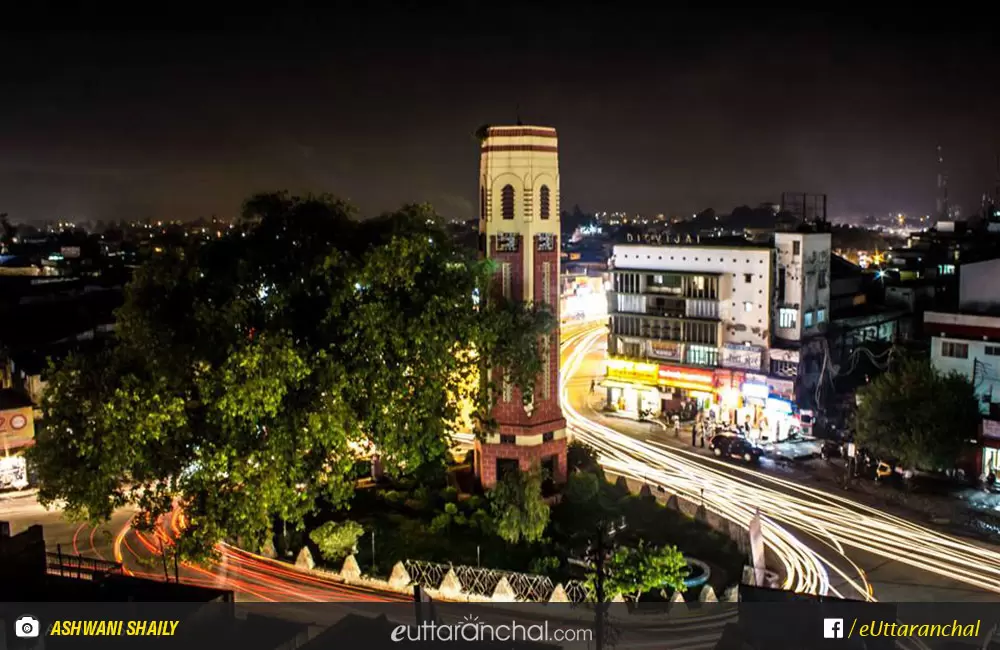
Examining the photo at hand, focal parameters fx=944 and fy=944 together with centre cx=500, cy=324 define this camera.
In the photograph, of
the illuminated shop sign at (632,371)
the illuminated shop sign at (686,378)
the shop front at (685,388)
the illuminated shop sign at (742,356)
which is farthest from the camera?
the illuminated shop sign at (632,371)

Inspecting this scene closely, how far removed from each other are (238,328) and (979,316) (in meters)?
30.8

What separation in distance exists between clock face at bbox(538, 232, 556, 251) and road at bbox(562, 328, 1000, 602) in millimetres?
11211

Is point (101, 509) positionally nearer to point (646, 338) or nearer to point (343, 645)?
point (343, 645)

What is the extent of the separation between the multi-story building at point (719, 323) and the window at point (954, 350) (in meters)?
7.74

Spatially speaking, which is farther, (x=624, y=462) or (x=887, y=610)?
(x=624, y=462)

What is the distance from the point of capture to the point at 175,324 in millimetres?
A: 26906

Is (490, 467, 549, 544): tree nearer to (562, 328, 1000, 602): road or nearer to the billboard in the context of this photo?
(562, 328, 1000, 602): road

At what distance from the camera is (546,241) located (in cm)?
3531

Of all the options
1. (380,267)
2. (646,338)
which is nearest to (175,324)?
(380,267)

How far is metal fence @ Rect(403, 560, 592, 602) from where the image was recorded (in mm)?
26234

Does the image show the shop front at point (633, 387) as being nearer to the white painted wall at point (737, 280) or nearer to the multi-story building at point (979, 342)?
the white painted wall at point (737, 280)

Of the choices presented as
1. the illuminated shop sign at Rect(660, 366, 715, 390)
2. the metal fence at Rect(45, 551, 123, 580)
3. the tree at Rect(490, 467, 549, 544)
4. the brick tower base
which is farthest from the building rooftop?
the metal fence at Rect(45, 551, 123, 580)

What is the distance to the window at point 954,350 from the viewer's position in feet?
132

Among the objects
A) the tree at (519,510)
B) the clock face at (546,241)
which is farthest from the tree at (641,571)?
the clock face at (546,241)
